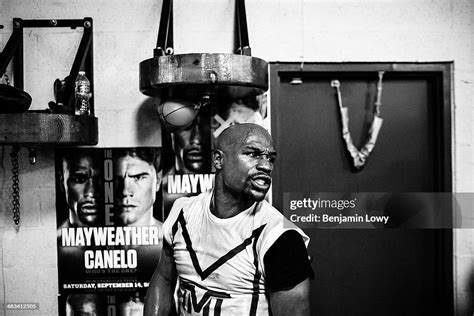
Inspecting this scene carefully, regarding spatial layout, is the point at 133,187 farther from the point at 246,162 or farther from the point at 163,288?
the point at 246,162

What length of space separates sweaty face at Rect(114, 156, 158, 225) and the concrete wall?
0.12m

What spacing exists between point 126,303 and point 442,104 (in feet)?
6.49

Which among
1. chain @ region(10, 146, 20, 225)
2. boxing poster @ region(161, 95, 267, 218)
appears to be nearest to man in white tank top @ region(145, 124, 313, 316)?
boxing poster @ region(161, 95, 267, 218)

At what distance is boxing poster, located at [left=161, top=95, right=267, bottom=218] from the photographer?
8.82ft

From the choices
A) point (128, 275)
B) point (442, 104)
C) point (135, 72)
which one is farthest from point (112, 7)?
point (442, 104)

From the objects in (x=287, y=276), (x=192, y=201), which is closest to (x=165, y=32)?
(x=192, y=201)

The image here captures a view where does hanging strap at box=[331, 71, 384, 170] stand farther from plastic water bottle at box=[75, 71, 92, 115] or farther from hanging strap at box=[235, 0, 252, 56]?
plastic water bottle at box=[75, 71, 92, 115]

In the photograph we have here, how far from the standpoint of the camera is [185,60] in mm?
2223

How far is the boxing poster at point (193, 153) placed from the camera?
2688mm

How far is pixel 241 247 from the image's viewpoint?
188 cm

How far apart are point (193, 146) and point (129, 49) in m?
0.61

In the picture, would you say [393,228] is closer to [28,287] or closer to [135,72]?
[135,72]

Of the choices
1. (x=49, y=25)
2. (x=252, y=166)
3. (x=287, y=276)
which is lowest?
(x=287, y=276)

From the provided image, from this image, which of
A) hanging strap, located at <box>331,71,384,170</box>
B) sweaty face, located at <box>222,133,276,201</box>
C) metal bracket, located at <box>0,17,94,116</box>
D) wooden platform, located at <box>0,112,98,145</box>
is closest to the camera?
sweaty face, located at <box>222,133,276,201</box>
